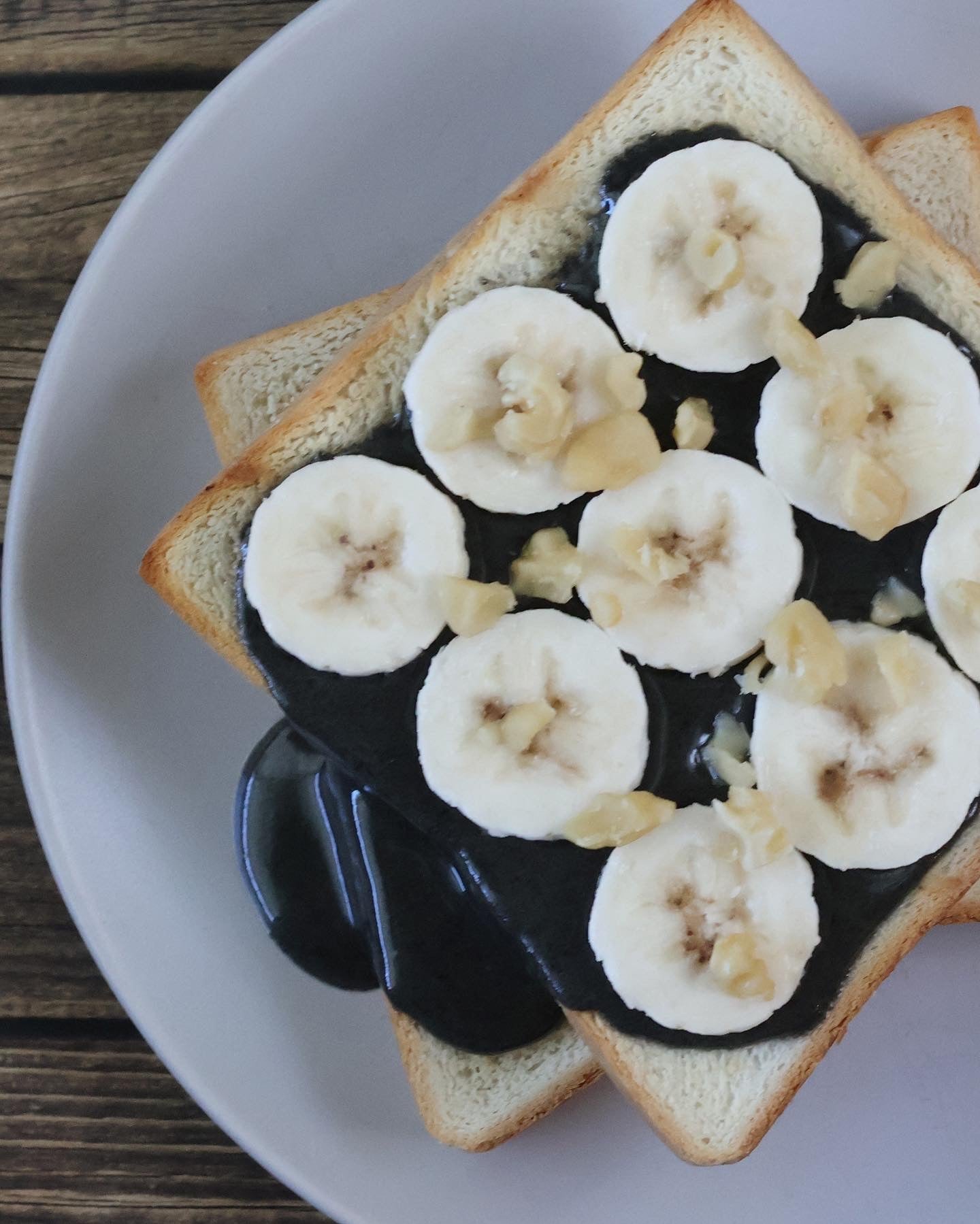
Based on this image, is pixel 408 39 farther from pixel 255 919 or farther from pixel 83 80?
pixel 255 919

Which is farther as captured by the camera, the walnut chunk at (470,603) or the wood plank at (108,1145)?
the wood plank at (108,1145)

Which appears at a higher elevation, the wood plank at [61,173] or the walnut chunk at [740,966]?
the wood plank at [61,173]

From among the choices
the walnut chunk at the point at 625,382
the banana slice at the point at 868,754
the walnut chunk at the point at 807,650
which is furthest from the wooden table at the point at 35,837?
the walnut chunk at the point at 807,650

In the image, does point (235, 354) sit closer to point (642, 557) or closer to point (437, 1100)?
point (642, 557)

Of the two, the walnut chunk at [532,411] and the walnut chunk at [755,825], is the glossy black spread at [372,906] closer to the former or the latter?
the walnut chunk at [755,825]

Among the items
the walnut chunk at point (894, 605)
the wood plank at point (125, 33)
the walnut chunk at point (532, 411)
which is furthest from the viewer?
the wood plank at point (125, 33)

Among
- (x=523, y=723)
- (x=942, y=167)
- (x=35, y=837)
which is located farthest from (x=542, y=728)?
(x=942, y=167)
